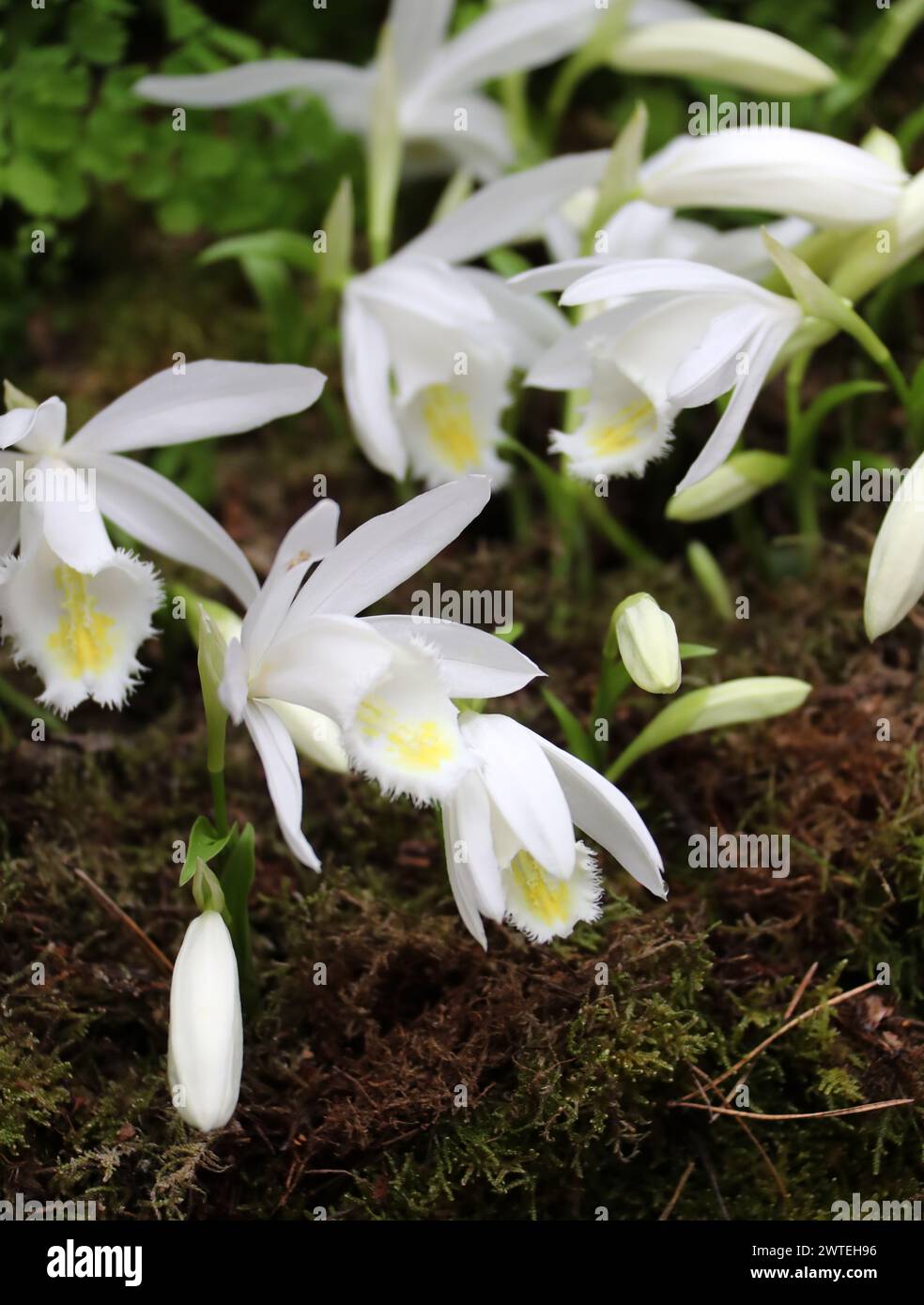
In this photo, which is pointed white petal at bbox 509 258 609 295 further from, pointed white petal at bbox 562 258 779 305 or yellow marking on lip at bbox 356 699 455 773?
yellow marking on lip at bbox 356 699 455 773

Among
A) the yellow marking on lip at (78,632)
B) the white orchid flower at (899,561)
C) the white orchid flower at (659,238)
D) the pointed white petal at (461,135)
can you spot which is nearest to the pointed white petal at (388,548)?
the yellow marking on lip at (78,632)

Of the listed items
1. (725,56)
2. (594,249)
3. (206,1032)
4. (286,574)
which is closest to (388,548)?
(286,574)

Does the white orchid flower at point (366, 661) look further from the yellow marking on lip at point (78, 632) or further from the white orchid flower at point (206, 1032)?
the yellow marking on lip at point (78, 632)

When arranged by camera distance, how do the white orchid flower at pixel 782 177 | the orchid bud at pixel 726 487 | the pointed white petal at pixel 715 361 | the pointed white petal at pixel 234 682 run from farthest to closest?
the orchid bud at pixel 726 487 → the white orchid flower at pixel 782 177 → the pointed white petal at pixel 715 361 → the pointed white petal at pixel 234 682

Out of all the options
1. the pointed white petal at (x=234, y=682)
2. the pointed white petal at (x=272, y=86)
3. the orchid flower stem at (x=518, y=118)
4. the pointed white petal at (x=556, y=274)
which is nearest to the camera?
the pointed white petal at (x=234, y=682)

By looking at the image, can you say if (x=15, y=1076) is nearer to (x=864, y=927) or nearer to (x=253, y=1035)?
(x=253, y=1035)

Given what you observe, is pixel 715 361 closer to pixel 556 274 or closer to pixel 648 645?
pixel 556 274
